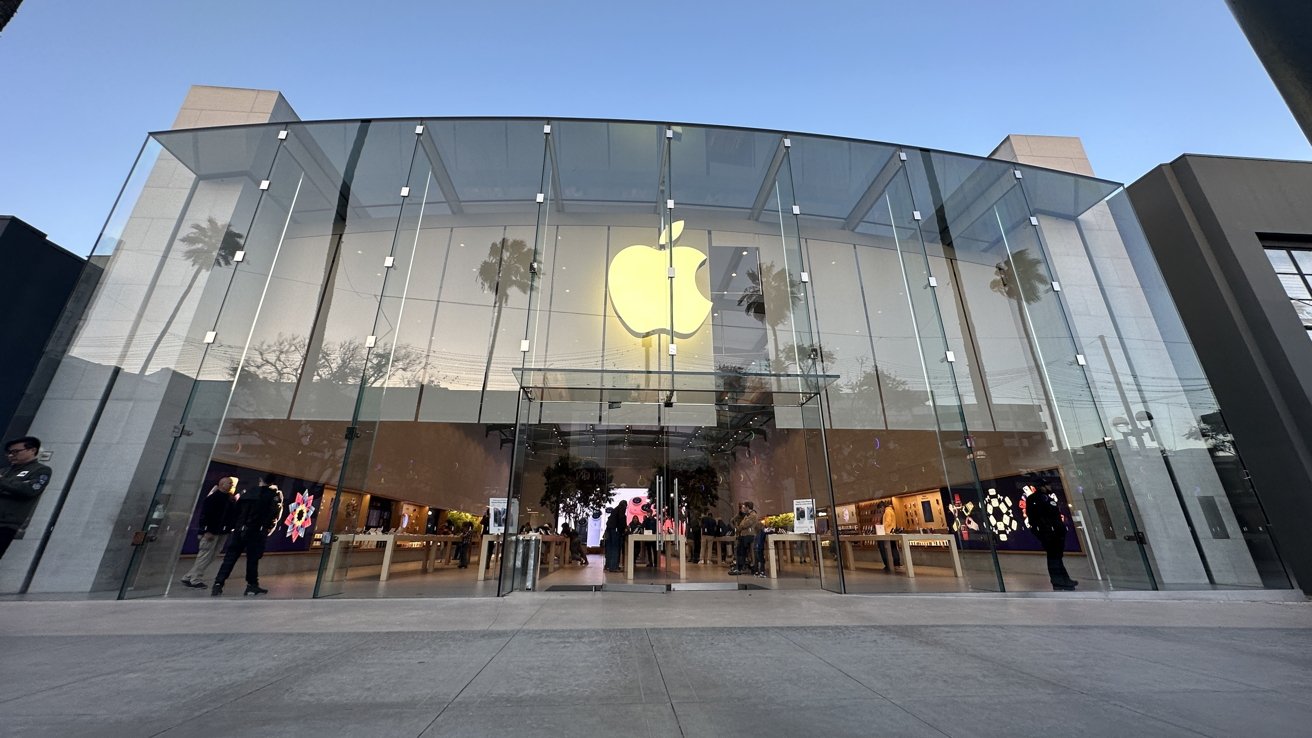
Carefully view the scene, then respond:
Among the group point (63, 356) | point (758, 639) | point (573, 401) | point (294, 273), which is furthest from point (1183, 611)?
point (63, 356)

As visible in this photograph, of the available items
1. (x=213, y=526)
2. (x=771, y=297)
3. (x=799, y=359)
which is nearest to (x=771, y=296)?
(x=771, y=297)

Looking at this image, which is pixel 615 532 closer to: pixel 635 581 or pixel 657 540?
pixel 657 540

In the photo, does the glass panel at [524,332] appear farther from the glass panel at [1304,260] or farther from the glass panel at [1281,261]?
the glass panel at [1304,260]

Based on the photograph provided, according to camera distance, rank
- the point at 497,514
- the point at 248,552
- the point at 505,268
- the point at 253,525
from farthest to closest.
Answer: the point at 505,268 → the point at 497,514 → the point at 253,525 → the point at 248,552

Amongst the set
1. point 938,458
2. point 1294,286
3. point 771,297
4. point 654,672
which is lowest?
point 654,672

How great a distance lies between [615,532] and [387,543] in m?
3.72

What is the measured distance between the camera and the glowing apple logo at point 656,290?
904cm

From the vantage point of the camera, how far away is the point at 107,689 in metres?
2.17

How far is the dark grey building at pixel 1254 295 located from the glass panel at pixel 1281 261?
2 cm

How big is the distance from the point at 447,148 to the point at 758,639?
31.2ft

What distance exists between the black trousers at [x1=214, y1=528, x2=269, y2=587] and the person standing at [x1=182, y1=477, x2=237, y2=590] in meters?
0.20

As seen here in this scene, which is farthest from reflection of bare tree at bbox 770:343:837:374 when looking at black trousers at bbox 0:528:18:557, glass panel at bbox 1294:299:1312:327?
black trousers at bbox 0:528:18:557

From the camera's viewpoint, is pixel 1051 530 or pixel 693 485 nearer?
pixel 1051 530

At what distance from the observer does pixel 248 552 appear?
6316 millimetres
